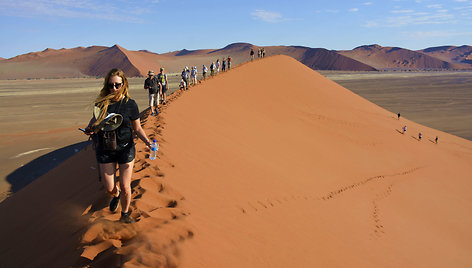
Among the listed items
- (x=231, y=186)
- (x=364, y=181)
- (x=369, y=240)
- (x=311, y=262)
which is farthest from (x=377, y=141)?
(x=311, y=262)

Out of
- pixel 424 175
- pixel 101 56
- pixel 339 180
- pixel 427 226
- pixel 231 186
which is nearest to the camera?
pixel 231 186

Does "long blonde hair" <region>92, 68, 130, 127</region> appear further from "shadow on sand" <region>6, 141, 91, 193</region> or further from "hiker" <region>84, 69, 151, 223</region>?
"shadow on sand" <region>6, 141, 91, 193</region>

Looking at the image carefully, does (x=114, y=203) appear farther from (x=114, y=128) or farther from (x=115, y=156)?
(x=114, y=128)

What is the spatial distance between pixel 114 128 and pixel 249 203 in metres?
2.91

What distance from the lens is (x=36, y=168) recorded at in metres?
12.3

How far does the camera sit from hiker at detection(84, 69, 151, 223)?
9.69ft

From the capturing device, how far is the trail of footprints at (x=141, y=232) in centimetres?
289

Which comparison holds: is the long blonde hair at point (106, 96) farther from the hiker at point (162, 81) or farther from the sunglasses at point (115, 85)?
the hiker at point (162, 81)

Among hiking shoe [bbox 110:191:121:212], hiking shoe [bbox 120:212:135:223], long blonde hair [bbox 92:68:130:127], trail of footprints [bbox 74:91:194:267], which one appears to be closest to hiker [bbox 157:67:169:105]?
trail of footprints [bbox 74:91:194:267]

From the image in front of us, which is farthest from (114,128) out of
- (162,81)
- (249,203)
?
(162,81)

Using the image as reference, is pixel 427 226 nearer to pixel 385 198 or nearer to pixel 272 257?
pixel 385 198

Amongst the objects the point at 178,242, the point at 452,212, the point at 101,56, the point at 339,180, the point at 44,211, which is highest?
the point at 101,56

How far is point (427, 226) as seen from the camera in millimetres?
7043

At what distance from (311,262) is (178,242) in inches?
71.4
